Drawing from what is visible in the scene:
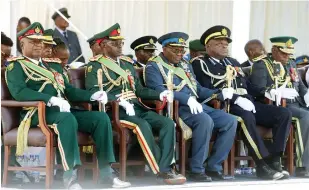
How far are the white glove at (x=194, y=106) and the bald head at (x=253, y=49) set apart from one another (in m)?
1.89

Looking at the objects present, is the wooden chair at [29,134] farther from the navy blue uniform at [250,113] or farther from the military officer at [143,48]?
the military officer at [143,48]

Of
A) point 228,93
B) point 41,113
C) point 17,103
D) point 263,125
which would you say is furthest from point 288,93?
point 17,103

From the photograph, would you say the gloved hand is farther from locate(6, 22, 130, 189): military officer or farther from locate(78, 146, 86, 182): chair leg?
locate(78, 146, 86, 182): chair leg

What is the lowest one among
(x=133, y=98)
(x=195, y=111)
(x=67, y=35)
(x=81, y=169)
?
(x=81, y=169)

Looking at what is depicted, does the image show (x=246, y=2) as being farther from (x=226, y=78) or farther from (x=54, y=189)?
(x=54, y=189)

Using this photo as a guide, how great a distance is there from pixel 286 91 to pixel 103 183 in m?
2.17

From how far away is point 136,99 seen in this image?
23.4ft

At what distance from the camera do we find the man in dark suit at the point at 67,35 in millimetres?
8875

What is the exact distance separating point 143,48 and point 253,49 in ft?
4.75

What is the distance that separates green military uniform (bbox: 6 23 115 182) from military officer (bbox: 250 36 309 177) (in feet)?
6.20

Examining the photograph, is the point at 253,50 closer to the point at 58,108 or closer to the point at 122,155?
the point at 122,155

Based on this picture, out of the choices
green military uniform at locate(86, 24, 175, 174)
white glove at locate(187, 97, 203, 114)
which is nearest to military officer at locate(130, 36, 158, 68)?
green military uniform at locate(86, 24, 175, 174)

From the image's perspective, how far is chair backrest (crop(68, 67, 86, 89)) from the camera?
709 cm

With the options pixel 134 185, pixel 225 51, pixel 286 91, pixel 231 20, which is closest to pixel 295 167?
pixel 286 91
